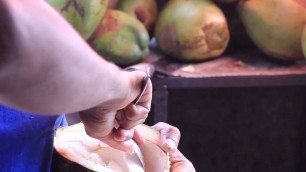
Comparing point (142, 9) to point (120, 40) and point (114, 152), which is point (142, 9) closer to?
point (120, 40)

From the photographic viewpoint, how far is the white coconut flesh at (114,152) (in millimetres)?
694

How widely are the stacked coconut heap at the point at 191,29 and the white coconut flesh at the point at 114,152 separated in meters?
0.33

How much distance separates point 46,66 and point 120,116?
0.21 meters

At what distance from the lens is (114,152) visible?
71 cm

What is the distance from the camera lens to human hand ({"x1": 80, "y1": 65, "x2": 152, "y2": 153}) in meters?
0.49

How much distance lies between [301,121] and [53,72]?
1137mm

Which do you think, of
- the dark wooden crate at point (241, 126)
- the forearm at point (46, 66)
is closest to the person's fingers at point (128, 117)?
the forearm at point (46, 66)

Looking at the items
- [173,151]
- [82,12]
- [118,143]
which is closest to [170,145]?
[173,151]

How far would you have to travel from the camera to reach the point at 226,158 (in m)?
1.43

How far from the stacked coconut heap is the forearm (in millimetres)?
632

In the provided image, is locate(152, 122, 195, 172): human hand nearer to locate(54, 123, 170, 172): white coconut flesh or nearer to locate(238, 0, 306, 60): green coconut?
locate(54, 123, 170, 172): white coconut flesh

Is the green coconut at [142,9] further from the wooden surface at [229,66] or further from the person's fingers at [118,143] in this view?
the person's fingers at [118,143]

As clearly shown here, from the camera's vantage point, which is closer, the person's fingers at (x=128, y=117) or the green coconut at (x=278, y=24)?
the person's fingers at (x=128, y=117)

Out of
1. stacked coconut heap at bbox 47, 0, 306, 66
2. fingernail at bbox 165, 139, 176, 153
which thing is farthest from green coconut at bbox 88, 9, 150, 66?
fingernail at bbox 165, 139, 176, 153
